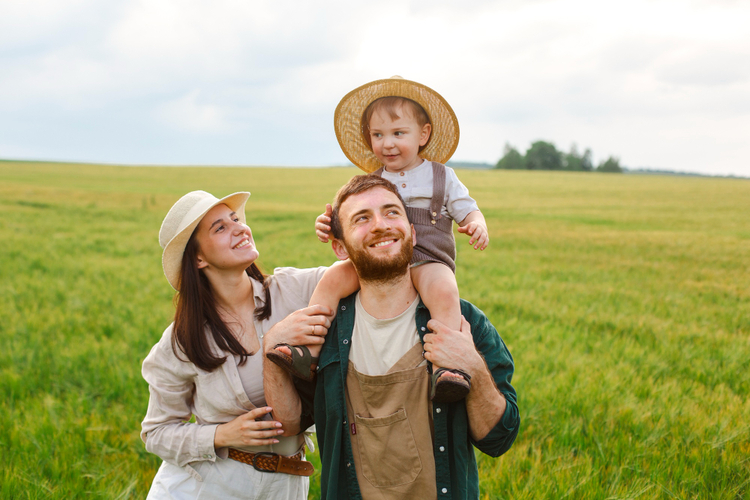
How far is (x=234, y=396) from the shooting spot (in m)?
2.68

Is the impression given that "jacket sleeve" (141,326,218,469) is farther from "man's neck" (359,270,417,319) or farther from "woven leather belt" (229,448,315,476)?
"man's neck" (359,270,417,319)

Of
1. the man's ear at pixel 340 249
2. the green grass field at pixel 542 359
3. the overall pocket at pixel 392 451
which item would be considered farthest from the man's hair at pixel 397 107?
the green grass field at pixel 542 359

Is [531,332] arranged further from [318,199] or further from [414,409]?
[318,199]

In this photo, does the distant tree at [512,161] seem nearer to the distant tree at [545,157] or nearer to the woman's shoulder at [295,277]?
the distant tree at [545,157]

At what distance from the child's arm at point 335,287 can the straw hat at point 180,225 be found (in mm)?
737

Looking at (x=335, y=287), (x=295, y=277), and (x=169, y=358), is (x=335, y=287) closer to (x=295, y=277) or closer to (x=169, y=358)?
(x=295, y=277)

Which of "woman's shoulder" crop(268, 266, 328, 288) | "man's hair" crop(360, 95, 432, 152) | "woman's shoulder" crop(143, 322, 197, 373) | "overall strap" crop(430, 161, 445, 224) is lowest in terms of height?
"woman's shoulder" crop(143, 322, 197, 373)

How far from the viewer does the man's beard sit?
89.5 inches

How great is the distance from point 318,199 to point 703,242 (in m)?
23.1

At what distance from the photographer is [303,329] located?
235cm

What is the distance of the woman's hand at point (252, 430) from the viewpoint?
8.18 feet

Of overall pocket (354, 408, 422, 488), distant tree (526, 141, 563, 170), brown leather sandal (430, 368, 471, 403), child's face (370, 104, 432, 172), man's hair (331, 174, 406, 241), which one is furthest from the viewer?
distant tree (526, 141, 563, 170)

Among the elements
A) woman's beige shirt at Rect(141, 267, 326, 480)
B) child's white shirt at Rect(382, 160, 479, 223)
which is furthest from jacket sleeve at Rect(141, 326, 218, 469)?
child's white shirt at Rect(382, 160, 479, 223)

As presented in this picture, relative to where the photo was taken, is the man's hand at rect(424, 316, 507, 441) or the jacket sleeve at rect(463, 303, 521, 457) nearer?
the man's hand at rect(424, 316, 507, 441)
